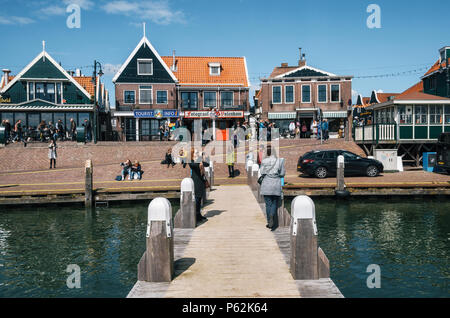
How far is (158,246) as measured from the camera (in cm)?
595

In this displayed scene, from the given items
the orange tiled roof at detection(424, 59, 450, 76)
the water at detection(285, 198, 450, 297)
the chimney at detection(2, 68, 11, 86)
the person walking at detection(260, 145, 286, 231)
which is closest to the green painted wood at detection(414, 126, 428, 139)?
the water at detection(285, 198, 450, 297)

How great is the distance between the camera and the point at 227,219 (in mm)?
10820

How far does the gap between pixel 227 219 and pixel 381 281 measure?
163 inches

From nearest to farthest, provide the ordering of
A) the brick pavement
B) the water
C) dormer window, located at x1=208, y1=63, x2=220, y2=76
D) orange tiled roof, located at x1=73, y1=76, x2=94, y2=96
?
the water → the brick pavement → orange tiled roof, located at x1=73, y1=76, x2=94, y2=96 → dormer window, located at x1=208, y1=63, x2=220, y2=76

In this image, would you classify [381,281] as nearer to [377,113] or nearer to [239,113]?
[377,113]

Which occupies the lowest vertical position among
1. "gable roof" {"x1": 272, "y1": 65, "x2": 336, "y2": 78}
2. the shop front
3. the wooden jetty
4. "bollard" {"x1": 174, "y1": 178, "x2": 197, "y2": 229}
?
the wooden jetty

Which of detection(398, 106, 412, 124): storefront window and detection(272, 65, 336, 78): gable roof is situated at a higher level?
detection(272, 65, 336, 78): gable roof

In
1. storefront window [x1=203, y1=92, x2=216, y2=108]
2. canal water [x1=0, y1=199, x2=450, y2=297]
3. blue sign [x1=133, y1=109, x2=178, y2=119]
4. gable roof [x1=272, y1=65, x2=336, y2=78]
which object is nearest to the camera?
canal water [x1=0, y1=199, x2=450, y2=297]

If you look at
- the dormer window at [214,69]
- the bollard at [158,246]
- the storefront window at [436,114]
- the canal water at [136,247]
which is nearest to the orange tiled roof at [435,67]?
the storefront window at [436,114]

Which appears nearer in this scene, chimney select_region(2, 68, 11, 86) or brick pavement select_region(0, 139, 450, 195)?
brick pavement select_region(0, 139, 450, 195)

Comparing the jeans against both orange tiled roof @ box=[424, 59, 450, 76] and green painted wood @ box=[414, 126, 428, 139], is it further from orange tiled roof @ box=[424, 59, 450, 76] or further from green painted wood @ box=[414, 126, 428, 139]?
orange tiled roof @ box=[424, 59, 450, 76]

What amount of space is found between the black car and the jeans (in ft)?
44.4

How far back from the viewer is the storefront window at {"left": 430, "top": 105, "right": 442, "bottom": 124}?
27.1 m

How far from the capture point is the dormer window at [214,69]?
143ft
